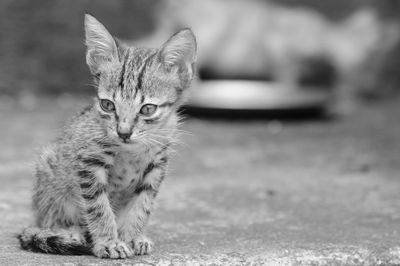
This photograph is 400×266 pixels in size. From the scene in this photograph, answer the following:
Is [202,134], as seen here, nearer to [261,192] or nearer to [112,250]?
[261,192]

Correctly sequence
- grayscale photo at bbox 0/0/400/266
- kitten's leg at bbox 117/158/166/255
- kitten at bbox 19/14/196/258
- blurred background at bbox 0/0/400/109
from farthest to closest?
blurred background at bbox 0/0/400/109 < kitten's leg at bbox 117/158/166/255 < grayscale photo at bbox 0/0/400/266 < kitten at bbox 19/14/196/258

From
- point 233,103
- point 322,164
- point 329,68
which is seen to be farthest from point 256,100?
point 322,164

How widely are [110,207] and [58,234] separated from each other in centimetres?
29

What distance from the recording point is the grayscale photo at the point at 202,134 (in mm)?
3877

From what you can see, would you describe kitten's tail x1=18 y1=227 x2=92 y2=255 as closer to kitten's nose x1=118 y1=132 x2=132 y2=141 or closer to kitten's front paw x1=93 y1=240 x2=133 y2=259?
kitten's front paw x1=93 y1=240 x2=133 y2=259

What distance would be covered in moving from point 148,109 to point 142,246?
0.69 meters

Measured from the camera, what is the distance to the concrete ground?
159 inches

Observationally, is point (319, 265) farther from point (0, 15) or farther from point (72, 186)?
point (0, 15)

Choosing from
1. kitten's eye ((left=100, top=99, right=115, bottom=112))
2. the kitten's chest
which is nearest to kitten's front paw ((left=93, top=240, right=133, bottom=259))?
the kitten's chest

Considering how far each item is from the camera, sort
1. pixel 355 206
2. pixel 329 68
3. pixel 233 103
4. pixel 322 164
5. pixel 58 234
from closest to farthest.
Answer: pixel 58 234
pixel 355 206
pixel 322 164
pixel 233 103
pixel 329 68

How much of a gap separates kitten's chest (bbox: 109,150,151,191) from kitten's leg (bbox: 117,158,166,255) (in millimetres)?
51

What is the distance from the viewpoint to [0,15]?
9.02 metres

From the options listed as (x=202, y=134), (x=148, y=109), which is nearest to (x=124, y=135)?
(x=148, y=109)

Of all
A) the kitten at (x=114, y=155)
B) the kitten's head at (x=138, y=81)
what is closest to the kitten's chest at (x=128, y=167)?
the kitten at (x=114, y=155)
